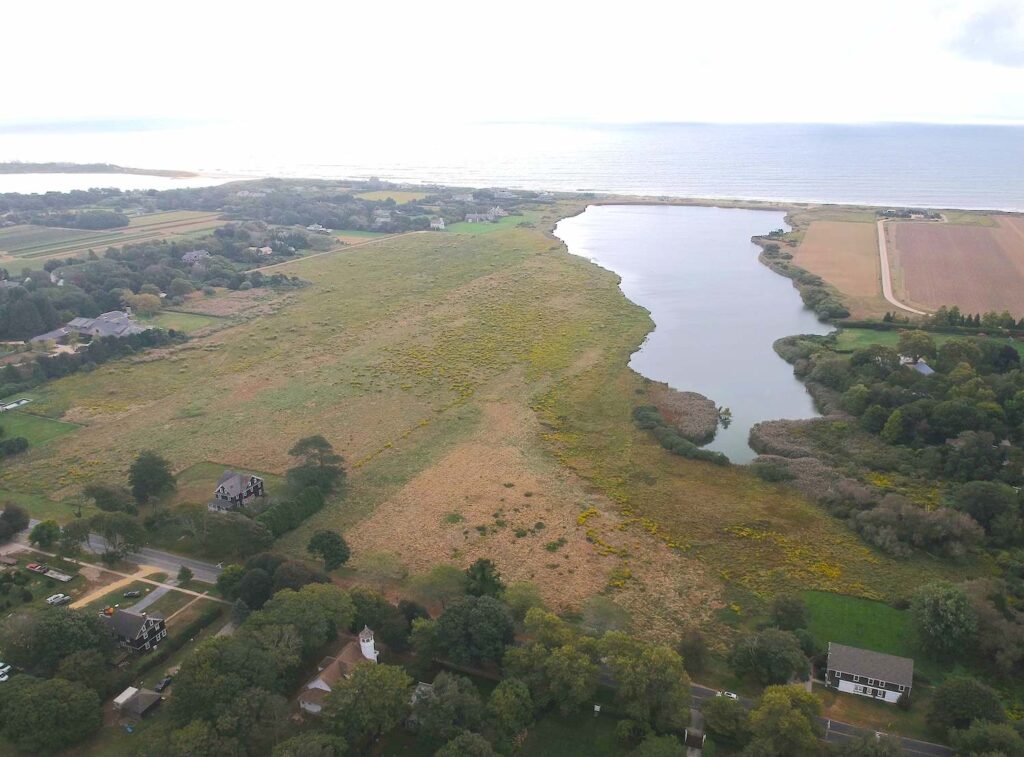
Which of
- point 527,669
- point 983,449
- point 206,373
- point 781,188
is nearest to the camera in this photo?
point 527,669

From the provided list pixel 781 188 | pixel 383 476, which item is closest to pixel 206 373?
pixel 383 476

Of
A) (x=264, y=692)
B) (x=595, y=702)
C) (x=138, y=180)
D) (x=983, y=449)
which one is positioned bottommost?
(x=595, y=702)

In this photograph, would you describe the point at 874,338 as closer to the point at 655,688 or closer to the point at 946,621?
the point at 946,621

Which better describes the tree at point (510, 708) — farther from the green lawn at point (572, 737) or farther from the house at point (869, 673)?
the house at point (869, 673)

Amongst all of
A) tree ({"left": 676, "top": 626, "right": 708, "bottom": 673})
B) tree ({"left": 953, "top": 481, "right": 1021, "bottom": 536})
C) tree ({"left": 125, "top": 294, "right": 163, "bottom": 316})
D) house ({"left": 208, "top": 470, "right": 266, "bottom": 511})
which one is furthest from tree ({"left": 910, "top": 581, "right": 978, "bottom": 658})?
tree ({"left": 125, "top": 294, "right": 163, "bottom": 316})

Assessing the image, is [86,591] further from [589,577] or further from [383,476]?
[589,577]

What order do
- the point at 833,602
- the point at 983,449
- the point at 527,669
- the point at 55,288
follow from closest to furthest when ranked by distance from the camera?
the point at 527,669
the point at 833,602
the point at 983,449
the point at 55,288

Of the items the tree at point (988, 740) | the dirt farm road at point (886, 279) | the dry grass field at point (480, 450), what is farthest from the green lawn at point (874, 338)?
the tree at point (988, 740)

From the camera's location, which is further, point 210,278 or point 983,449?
point 210,278
